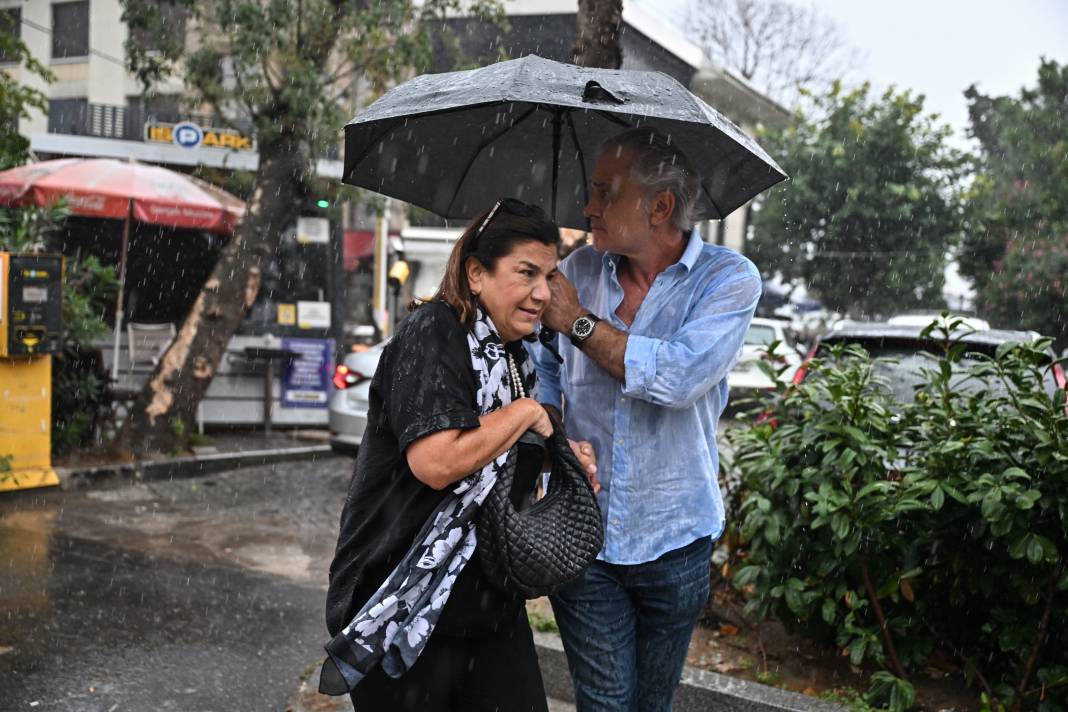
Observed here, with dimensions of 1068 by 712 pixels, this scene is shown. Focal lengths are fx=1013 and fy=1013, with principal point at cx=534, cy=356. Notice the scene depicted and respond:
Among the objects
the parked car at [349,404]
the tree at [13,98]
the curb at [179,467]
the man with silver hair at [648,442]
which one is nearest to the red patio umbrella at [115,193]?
the tree at [13,98]

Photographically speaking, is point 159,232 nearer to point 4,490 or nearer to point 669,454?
point 4,490

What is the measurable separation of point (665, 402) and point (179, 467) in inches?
318

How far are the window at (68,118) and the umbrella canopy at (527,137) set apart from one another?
53.4 feet

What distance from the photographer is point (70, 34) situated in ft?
103

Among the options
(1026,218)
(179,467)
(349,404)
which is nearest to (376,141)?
(349,404)

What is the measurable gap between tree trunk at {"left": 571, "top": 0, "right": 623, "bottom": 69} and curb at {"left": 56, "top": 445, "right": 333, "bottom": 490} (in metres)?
6.11

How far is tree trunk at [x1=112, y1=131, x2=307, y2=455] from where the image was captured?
32.8 feet

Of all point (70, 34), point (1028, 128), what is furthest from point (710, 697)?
point (70, 34)

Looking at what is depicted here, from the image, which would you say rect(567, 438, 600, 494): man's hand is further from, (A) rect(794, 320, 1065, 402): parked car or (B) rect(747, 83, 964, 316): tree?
(B) rect(747, 83, 964, 316): tree

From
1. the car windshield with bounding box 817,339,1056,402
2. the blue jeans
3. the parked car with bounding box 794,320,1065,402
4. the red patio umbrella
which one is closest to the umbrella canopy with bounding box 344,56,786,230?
the blue jeans

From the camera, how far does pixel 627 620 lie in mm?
2648

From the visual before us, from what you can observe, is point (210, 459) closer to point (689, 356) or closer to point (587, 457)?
point (587, 457)

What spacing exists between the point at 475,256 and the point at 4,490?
23.2 feet

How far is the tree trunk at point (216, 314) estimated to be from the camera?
1001cm
